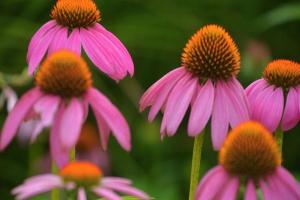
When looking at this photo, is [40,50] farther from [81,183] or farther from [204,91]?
[81,183]

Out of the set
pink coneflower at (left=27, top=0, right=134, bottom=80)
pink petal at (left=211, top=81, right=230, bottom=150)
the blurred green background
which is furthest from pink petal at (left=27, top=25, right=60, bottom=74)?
the blurred green background

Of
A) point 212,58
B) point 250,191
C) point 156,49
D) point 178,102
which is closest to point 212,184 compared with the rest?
point 250,191

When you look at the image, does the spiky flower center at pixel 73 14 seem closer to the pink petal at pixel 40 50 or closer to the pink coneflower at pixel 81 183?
the pink petal at pixel 40 50

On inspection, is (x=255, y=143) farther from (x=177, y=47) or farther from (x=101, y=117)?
(x=177, y=47)

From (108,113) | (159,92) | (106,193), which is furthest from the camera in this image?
(159,92)

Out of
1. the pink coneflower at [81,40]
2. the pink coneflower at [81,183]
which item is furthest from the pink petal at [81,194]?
the pink coneflower at [81,40]

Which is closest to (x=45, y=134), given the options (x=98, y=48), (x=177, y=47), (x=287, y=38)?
(x=177, y=47)
